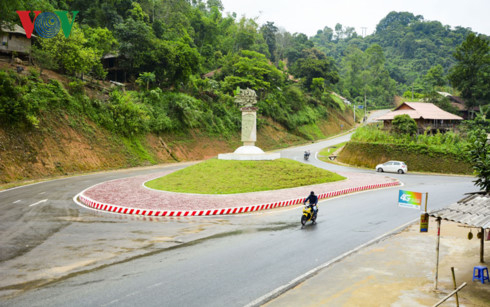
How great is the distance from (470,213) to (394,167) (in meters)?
32.3

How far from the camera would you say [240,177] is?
1058 inches

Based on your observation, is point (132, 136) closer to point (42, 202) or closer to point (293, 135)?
point (42, 202)

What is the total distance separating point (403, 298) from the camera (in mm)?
8594

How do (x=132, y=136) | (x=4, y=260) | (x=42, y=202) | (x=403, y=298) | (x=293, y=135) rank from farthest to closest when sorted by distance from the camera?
(x=293, y=135)
(x=132, y=136)
(x=42, y=202)
(x=4, y=260)
(x=403, y=298)

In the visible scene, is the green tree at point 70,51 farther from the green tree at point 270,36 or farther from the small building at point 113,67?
the green tree at point 270,36

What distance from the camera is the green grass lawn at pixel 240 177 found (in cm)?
2520

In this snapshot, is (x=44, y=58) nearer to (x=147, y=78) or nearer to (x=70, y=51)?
(x=70, y=51)

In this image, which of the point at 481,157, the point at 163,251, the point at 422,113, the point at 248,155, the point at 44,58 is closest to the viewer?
the point at 481,157

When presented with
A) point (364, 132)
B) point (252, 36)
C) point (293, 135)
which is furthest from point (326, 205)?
point (252, 36)

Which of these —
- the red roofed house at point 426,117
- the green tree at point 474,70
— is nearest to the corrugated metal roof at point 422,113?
the red roofed house at point 426,117

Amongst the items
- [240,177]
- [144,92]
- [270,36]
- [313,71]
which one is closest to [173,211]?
[240,177]

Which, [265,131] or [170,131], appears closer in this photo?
[170,131]

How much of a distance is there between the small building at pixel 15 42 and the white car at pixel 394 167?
4176 centimetres

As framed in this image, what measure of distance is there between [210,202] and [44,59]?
28.6 meters
